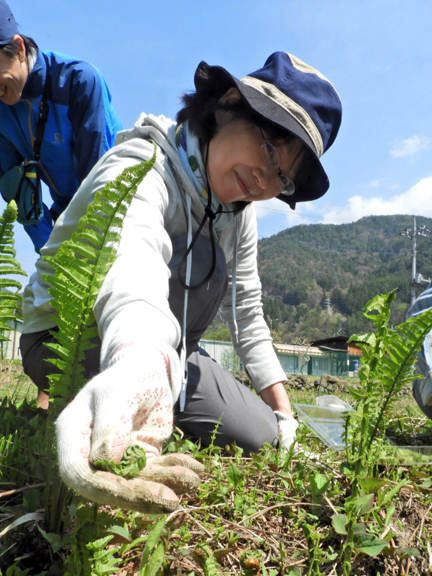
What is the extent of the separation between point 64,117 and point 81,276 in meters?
2.11

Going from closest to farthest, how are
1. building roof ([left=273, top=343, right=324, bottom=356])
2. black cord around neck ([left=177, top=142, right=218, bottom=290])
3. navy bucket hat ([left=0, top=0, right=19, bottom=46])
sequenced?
black cord around neck ([left=177, top=142, right=218, bottom=290]) < navy bucket hat ([left=0, top=0, right=19, bottom=46]) < building roof ([left=273, top=343, right=324, bottom=356])

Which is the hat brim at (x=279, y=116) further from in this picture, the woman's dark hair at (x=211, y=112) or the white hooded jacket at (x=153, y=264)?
the white hooded jacket at (x=153, y=264)

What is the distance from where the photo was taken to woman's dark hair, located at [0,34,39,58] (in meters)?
2.38

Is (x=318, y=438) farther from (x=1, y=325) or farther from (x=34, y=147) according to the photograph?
(x=34, y=147)

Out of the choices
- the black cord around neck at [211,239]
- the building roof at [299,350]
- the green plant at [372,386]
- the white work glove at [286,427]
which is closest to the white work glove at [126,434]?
the green plant at [372,386]

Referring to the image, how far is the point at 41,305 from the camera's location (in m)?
2.01

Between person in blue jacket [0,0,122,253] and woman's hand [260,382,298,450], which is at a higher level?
person in blue jacket [0,0,122,253]

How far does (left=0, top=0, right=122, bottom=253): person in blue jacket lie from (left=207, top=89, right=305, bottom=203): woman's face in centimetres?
102

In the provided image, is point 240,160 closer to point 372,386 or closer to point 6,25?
point 372,386

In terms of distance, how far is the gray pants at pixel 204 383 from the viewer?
2213 millimetres

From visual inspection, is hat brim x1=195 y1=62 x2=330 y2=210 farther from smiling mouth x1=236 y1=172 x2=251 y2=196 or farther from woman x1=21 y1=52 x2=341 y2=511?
smiling mouth x1=236 y1=172 x2=251 y2=196

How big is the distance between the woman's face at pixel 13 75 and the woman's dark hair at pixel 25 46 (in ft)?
0.05

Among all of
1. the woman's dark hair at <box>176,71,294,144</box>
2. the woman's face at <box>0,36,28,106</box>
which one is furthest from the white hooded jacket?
the woman's face at <box>0,36,28,106</box>

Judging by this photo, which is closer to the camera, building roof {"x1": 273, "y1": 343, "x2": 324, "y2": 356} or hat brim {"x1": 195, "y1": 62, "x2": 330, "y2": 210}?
hat brim {"x1": 195, "y1": 62, "x2": 330, "y2": 210}
